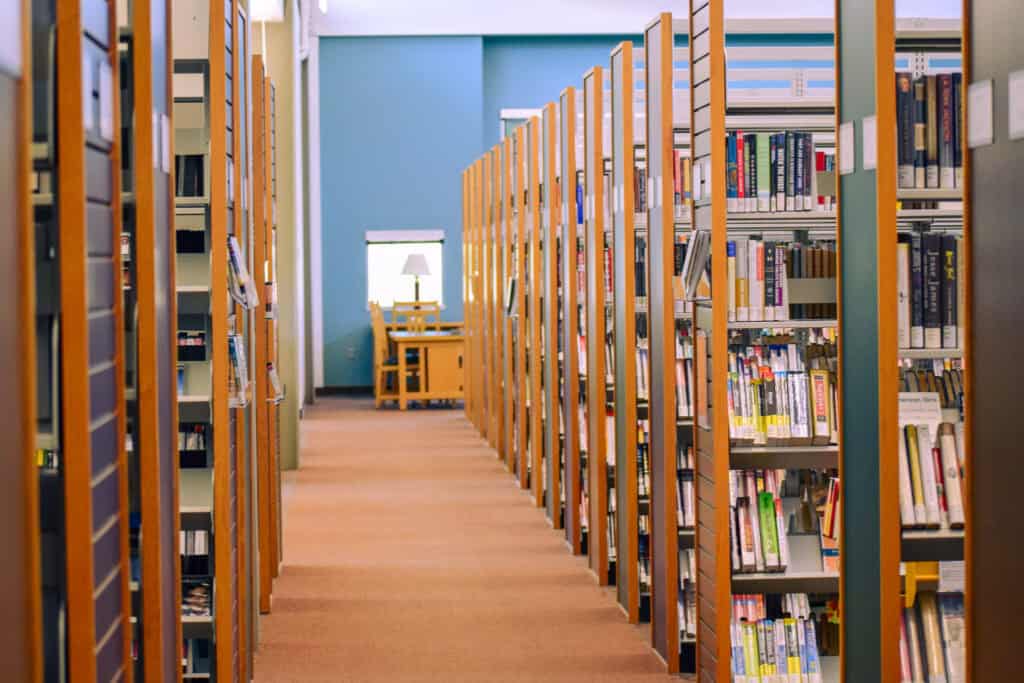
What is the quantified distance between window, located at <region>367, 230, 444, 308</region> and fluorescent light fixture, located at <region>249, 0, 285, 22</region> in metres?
5.44

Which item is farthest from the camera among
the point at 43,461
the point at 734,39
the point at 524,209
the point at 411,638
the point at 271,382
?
the point at 734,39

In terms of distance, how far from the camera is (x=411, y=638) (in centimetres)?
533

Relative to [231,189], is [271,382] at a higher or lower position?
lower

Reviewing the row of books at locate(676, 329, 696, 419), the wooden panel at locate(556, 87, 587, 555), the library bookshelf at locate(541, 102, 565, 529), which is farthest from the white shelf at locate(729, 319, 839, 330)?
the library bookshelf at locate(541, 102, 565, 529)

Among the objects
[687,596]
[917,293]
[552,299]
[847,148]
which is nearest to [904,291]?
[917,293]

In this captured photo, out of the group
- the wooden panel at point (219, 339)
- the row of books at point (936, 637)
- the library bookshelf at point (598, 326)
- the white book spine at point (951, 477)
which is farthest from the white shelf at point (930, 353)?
the library bookshelf at point (598, 326)

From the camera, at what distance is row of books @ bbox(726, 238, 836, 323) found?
4.27 m

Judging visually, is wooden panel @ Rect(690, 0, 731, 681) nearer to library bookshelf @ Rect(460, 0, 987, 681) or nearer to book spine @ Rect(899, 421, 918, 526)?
library bookshelf @ Rect(460, 0, 987, 681)

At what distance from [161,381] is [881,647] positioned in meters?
1.78

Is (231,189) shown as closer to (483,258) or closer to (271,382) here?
(271,382)

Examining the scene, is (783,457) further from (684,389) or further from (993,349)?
(993,349)

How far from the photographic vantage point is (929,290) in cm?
355

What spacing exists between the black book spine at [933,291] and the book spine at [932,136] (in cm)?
18

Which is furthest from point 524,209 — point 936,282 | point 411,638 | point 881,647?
point 881,647
